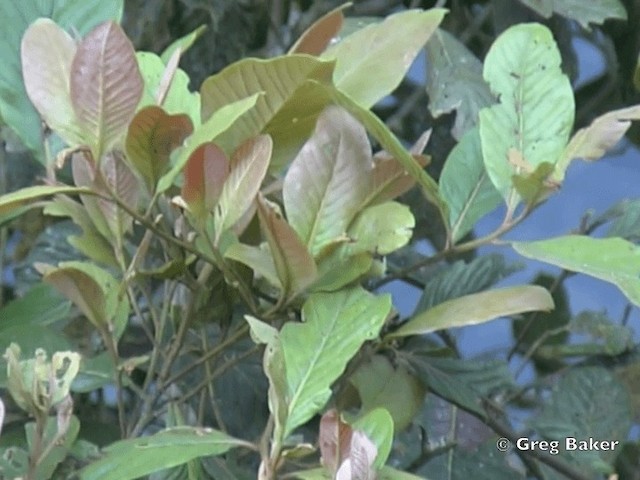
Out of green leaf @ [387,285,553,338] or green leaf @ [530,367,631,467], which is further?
green leaf @ [530,367,631,467]

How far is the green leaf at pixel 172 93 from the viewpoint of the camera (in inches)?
24.6

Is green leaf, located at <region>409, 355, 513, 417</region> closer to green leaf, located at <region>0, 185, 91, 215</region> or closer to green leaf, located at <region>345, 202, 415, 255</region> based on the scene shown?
green leaf, located at <region>345, 202, 415, 255</region>

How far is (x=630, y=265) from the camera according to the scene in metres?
0.53

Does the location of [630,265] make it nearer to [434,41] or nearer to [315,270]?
[315,270]

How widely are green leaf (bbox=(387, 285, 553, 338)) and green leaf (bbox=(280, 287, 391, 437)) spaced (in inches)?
1.7

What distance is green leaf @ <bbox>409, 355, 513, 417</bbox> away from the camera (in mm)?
691

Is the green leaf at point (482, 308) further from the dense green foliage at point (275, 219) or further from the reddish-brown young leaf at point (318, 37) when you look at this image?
the reddish-brown young leaf at point (318, 37)

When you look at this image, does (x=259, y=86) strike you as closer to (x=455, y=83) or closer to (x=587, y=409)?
(x=455, y=83)

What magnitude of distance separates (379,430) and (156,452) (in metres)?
0.11

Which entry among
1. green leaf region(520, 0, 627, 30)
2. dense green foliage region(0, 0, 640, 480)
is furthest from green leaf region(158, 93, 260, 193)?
green leaf region(520, 0, 627, 30)

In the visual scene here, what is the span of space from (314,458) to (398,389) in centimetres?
19

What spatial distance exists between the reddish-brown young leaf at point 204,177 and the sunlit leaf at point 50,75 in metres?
0.06

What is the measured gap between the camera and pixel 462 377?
73 centimetres

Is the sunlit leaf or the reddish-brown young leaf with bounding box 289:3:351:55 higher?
the sunlit leaf
